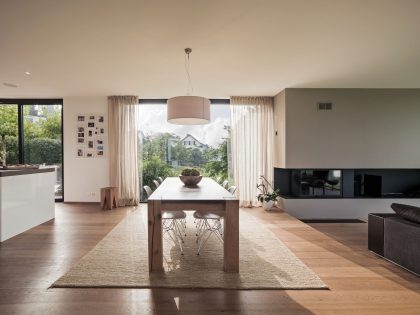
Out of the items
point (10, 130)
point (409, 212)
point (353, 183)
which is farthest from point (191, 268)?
point (10, 130)

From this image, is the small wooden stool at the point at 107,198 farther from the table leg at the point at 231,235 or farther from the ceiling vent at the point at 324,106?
the ceiling vent at the point at 324,106

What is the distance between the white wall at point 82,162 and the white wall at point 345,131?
13.8 feet

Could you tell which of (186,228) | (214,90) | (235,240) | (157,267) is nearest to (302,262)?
(235,240)

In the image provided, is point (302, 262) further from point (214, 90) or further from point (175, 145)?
point (175, 145)

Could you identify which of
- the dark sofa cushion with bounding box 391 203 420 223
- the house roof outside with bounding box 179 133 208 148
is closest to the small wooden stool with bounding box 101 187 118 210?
the house roof outside with bounding box 179 133 208 148

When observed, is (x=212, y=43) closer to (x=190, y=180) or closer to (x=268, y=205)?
(x=190, y=180)

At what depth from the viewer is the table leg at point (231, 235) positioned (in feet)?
7.80

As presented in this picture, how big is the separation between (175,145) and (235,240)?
406 centimetres

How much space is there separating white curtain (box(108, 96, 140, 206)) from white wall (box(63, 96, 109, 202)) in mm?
269

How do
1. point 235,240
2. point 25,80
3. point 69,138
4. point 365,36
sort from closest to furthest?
point 235,240 → point 365,36 → point 25,80 → point 69,138

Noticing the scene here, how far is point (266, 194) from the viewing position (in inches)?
211

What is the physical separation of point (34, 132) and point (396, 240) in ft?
23.8

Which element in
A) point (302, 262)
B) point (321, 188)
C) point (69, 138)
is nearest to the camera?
point (302, 262)

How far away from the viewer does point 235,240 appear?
241 centimetres
